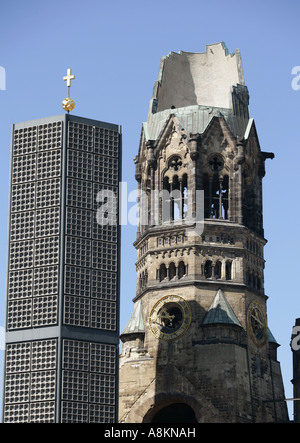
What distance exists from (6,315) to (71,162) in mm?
13368

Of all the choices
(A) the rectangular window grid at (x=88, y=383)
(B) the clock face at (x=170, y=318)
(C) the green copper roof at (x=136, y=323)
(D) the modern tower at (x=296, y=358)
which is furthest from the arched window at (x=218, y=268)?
(A) the rectangular window grid at (x=88, y=383)

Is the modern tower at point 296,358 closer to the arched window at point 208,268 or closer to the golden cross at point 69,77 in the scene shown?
the arched window at point 208,268

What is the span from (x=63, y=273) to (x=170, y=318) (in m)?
15.3

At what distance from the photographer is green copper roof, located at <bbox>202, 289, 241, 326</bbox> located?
440 ft

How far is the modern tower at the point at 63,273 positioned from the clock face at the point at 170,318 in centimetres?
1070

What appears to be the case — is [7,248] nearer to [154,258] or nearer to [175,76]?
[154,258]

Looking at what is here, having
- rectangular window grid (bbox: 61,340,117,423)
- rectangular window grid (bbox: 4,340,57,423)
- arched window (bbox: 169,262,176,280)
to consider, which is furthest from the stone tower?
rectangular window grid (bbox: 4,340,57,423)

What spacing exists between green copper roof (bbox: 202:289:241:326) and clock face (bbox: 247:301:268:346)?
2.54 meters

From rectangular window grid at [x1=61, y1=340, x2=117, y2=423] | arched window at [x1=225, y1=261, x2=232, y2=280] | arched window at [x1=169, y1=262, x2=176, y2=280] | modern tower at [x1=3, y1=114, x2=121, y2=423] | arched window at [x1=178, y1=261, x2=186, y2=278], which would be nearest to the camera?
rectangular window grid at [x1=61, y1=340, x2=117, y2=423]

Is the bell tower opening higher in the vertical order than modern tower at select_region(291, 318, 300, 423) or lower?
lower

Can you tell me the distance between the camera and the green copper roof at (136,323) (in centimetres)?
13725

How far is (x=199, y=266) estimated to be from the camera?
5394 inches

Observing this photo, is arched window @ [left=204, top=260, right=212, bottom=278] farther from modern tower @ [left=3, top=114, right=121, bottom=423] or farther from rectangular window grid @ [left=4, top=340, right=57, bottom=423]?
rectangular window grid @ [left=4, top=340, right=57, bottom=423]

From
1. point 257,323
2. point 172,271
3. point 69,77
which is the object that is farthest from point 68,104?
point 257,323
